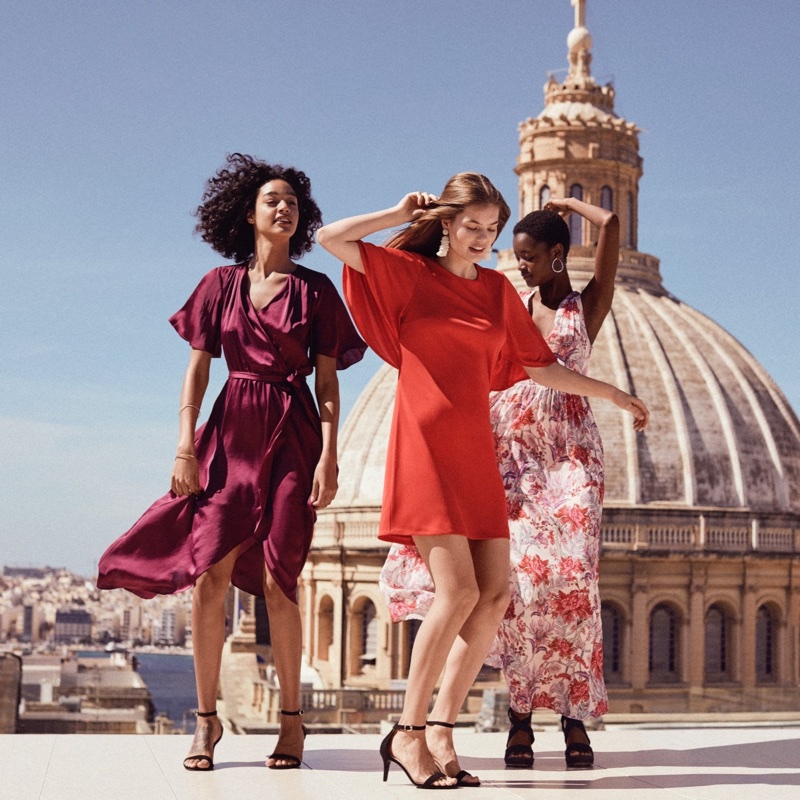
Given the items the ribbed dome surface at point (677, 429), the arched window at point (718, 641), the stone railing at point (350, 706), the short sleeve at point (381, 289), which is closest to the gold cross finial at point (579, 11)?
the ribbed dome surface at point (677, 429)

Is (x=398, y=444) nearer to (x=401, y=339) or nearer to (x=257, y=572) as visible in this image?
(x=401, y=339)

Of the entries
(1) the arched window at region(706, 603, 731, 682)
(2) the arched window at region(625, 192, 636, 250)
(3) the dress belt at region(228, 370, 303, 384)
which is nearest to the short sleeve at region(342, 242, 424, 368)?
(3) the dress belt at region(228, 370, 303, 384)

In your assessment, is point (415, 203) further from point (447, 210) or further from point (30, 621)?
point (30, 621)

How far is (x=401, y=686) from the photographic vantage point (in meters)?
47.2

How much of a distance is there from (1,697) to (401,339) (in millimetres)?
20459

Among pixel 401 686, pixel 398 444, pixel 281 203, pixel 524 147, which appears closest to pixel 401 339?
pixel 398 444

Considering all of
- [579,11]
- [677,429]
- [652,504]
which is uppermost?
[579,11]

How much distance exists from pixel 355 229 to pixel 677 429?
157 ft

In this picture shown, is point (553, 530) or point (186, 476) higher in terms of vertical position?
point (186, 476)

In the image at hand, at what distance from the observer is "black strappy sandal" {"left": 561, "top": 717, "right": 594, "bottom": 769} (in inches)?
286

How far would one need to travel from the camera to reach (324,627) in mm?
53719

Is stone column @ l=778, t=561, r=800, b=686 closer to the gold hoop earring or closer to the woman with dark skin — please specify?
the woman with dark skin

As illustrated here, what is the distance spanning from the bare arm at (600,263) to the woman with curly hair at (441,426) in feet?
3.70

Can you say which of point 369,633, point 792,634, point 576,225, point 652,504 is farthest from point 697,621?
point 576,225
